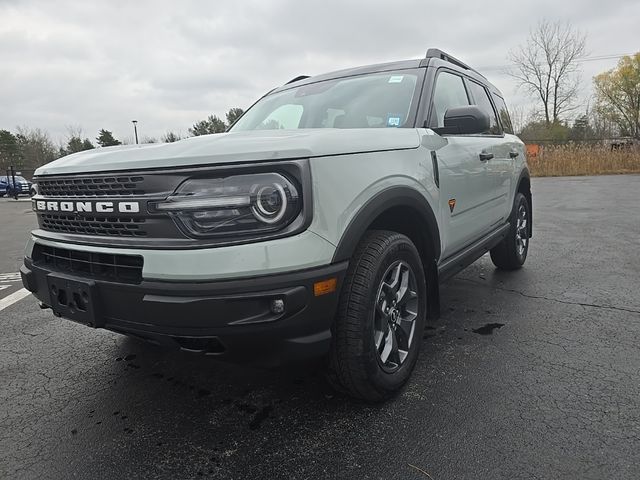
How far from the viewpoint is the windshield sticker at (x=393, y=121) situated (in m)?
2.88

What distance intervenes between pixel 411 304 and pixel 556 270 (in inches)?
124

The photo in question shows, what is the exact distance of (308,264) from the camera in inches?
73.5

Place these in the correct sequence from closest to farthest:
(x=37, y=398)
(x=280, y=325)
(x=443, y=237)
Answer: (x=280, y=325)
(x=37, y=398)
(x=443, y=237)

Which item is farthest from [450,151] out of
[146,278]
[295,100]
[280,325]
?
[146,278]

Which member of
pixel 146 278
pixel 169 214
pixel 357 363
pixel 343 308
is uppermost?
pixel 169 214

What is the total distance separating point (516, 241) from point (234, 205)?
155 inches

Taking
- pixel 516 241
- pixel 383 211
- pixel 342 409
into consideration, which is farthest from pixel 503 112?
pixel 342 409

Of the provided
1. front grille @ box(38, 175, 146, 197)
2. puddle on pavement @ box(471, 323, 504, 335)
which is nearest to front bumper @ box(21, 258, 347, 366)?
front grille @ box(38, 175, 146, 197)

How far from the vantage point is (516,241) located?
4945 millimetres

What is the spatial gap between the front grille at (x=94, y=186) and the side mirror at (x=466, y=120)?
1.82m

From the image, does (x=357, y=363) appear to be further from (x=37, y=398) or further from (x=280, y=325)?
(x=37, y=398)

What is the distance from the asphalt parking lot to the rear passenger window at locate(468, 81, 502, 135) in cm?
165

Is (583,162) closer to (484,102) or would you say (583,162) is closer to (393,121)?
(484,102)

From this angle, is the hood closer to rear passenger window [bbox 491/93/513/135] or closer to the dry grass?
rear passenger window [bbox 491/93/513/135]
